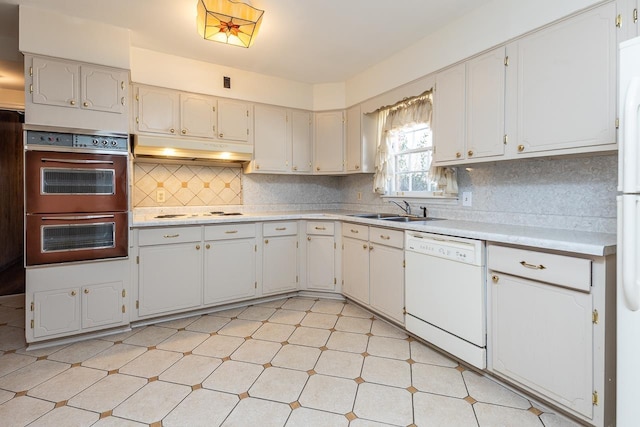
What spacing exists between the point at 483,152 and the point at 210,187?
275cm

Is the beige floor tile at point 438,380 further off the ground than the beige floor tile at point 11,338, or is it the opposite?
the beige floor tile at point 11,338

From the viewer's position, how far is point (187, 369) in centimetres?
209

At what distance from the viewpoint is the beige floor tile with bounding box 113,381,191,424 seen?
5.41 ft

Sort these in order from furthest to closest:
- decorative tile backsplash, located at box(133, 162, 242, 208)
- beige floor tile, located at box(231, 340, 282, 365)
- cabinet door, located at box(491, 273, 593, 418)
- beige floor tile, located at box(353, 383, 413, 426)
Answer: decorative tile backsplash, located at box(133, 162, 242, 208) < beige floor tile, located at box(231, 340, 282, 365) < beige floor tile, located at box(353, 383, 413, 426) < cabinet door, located at box(491, 273, 593, 418)

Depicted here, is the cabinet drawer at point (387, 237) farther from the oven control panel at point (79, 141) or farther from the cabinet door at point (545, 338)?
the oven control panel at point (79, 141)

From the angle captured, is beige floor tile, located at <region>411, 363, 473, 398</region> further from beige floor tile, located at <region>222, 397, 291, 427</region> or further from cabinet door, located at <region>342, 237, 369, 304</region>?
cabinet door, located at <region>342, 237, 369, 304</region>

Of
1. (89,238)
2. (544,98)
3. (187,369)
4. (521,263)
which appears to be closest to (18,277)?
(89,238)

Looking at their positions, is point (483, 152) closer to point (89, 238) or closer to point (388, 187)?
point (388, 187)

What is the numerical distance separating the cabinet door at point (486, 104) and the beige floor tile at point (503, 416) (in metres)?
1.54

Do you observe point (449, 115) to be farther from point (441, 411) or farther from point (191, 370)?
point (191, 370)

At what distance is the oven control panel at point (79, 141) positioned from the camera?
92.0 inches

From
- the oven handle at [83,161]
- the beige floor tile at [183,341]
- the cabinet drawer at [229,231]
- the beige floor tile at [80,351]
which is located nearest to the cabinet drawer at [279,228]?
the cabinet drawer at [229,231]

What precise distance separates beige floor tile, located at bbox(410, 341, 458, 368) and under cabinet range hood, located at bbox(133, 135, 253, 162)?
2490 mm

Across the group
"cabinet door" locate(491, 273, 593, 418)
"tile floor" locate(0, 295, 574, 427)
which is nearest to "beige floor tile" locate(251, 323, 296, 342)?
"tile floor" locate(0, 295, 574, 427)
